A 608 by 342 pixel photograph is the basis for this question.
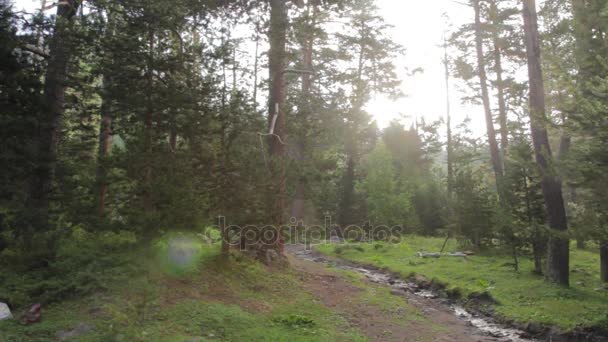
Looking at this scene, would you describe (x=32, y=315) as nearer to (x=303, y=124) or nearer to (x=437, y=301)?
(x=303, y=124)

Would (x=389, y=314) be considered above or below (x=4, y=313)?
below

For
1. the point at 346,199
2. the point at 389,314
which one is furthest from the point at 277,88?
the point at 346,199

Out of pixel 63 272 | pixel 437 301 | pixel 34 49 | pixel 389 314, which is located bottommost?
pixel 437 301

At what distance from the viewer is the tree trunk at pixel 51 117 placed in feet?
32.5

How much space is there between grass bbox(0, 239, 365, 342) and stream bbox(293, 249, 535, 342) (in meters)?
3.68

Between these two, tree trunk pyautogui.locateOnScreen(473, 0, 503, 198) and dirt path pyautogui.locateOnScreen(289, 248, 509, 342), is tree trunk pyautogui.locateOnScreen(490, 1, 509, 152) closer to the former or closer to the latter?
tree trunk pyautogui.locateOnScreen(473, 0, 503, 198)

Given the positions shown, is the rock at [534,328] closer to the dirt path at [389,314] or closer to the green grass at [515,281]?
the green grass at [515,281]

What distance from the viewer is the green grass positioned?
1054 cm

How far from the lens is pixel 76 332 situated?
Result: 7117 mm

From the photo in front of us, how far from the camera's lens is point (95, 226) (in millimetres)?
10078

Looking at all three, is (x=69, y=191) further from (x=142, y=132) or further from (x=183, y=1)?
(x=183, y=1)

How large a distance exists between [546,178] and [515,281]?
3426 millimetres

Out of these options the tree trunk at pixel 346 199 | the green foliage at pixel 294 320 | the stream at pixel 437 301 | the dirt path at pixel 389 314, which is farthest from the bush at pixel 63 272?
the tree trunk at pixel 346 199

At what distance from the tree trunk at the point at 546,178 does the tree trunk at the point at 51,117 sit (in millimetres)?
12260
